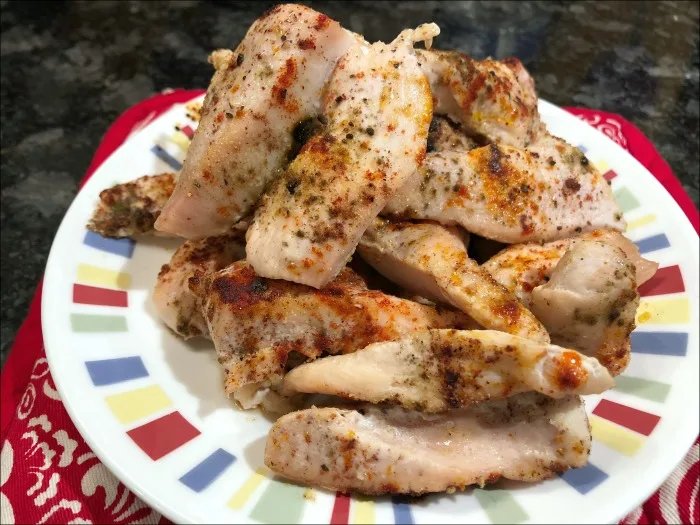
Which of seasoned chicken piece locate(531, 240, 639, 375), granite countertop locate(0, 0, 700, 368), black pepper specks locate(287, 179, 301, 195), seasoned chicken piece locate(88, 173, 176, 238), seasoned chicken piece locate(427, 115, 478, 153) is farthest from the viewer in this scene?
granite countertop locate(0, 0, 700, 368)

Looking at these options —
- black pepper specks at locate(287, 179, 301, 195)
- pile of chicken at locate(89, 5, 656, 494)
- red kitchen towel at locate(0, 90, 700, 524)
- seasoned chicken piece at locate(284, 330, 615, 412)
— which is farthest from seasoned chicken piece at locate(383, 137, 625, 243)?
red kitchen towel at locate(0, 90, 700, 524)

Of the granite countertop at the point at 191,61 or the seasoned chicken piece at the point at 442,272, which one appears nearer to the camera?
the seasoned chicken piece at the point at 442,272

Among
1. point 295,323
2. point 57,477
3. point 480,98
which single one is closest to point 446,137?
point 480,98

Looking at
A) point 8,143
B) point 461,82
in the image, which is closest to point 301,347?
point 461,82

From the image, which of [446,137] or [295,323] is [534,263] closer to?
[446,137]

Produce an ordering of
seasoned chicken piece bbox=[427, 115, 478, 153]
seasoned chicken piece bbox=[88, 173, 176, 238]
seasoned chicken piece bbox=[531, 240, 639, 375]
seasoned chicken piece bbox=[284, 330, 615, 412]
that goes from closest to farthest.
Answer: seasoned chicken piece bbox=[284, 330, 615, 412] < seasoned chicken piece bbox=[531, 240, 639, 375] < seasoned chicken piece bbox=[427, 115, 478, 153] < seasoned chicken piece bbox=[88, 173, 176, 238]

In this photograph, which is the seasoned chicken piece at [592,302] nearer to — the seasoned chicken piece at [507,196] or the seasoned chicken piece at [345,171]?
the seasoned chicken piece at [507,196]

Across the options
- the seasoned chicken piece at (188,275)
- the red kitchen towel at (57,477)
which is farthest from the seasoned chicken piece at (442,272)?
the red kitchen towel at (57,477)

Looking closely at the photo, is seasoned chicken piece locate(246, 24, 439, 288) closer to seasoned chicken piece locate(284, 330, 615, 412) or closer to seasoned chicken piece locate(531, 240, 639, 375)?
seasoned chicken piece locate(284, 330, 615, 412)
